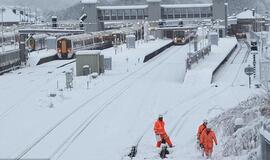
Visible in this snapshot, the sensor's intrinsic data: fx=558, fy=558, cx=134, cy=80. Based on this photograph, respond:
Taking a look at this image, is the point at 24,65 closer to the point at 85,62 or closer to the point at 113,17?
the point at 85,62

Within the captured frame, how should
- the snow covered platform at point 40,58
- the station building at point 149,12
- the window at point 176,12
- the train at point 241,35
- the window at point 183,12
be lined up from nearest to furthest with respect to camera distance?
the snow covered platform at point 40,58, the station building at point 149,12, the train at point 241,35, the window at point 183,12, the window at point 176,12

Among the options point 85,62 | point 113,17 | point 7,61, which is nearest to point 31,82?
point 85,62

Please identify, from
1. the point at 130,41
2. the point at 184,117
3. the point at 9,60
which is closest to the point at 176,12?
the point at 130,41

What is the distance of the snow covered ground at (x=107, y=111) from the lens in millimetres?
18641

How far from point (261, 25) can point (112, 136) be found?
79.5m

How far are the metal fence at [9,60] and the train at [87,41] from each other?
744cm

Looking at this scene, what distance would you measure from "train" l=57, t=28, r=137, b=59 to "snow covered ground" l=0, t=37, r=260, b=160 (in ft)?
46.4

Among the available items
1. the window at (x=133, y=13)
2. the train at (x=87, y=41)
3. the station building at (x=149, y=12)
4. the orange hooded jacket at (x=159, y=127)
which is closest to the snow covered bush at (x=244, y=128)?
the orange hooded jacket at (x=159, y=127)

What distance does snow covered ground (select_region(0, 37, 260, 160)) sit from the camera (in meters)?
18.6

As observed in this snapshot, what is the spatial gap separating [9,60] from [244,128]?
36339 millimetres

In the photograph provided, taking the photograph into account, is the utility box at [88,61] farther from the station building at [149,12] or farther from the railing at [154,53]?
the station building at [149,12]

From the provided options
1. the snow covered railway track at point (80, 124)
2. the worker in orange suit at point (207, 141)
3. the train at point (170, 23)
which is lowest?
the snow covered railway track at point (80, 124)

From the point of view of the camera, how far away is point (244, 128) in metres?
15.3

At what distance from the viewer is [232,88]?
32250 millimetres
